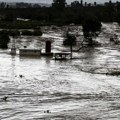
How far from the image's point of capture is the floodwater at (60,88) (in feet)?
59.8

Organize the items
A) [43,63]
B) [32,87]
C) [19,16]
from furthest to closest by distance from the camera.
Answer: [19,16], [43,63], [32,87]

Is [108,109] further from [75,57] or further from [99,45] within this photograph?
[99,45]

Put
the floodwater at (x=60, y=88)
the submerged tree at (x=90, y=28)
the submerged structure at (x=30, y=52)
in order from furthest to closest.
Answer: the submerged tree at (x=90, y=28), the submerged structure at (x=30, y=52), the floodwater at (x=60, y=88)

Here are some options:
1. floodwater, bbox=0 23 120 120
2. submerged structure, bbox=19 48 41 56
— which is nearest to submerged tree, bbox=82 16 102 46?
floodwater, bbox=0 23 120 120

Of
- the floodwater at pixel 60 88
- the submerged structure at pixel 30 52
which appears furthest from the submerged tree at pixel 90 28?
the submerged structure at pixel 30 52

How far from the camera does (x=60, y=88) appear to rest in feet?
78.5

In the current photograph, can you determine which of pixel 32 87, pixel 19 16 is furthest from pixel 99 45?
pixel 19 16

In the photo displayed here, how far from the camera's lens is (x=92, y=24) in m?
51.0

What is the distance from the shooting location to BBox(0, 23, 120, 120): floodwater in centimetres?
1822

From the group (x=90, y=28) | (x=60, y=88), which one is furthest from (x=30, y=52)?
(x=60, y=88)

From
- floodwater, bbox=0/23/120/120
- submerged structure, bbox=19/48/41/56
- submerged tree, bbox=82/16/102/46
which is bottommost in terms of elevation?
floodwater, bbox=0/23/120/120

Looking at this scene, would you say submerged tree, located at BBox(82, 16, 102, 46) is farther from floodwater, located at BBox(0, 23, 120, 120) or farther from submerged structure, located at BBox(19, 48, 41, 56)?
submerged structure, located at BBox(19, 48, 41, 56)

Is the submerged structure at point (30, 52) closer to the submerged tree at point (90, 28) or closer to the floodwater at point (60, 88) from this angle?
the floodwater at point (60, 88)

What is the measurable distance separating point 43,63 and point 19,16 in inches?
3067
